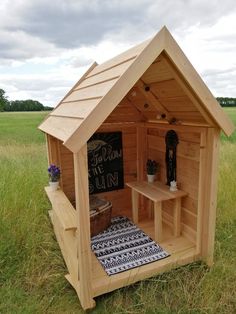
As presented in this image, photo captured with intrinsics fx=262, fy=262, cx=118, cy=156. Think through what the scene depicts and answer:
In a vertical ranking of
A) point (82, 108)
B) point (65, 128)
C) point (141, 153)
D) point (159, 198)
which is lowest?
point (159, 198)

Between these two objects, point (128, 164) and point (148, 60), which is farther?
point (128, 164)

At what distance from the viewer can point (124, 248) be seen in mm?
3354

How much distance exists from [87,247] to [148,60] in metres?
1.72

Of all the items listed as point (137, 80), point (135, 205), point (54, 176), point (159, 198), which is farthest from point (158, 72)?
point (135, 205)

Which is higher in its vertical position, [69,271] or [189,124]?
[189,124]

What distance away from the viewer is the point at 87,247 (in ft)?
7.83

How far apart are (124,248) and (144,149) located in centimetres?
166

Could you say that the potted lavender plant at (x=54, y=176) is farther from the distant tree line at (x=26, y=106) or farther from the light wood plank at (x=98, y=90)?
the distant tree line at (x=26, y=106)

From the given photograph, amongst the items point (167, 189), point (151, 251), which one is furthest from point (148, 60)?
point (151, 251)

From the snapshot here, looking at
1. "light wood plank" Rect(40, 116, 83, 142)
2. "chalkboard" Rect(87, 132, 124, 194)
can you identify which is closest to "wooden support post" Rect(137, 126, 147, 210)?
"chalkboard" Rect(87, 132, 124, 194)

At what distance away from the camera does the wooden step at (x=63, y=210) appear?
2.42 m

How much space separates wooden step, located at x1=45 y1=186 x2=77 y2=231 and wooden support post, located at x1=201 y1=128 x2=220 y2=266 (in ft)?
4.85

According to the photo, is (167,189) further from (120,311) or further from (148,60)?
(148,60)

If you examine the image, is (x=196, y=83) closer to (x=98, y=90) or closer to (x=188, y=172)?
(x=98, y=90)
